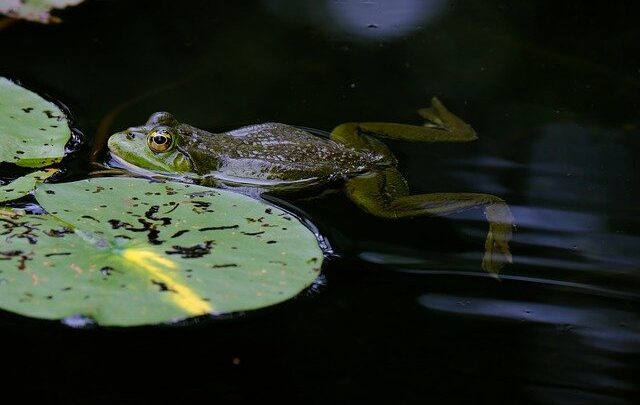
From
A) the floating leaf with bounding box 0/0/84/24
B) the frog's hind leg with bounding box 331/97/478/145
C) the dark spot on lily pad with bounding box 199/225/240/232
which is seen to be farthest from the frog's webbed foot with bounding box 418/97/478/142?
the floating leaf with bounding box 0/0/84/24

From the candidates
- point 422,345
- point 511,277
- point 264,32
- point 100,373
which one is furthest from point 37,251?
point 264,32

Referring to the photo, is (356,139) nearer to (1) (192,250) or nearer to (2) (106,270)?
(1) (192,250)

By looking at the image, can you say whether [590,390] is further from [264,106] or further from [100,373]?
[264,106]

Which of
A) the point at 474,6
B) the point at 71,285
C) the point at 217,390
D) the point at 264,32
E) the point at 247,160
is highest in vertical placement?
the point at 474,6

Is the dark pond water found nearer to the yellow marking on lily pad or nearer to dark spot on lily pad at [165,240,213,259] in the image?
the yellow marking on lily pad

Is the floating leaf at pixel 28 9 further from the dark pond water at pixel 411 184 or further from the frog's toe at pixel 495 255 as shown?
the frog's toe at pixel 495 255

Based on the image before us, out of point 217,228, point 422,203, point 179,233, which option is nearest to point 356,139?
point 422,203
